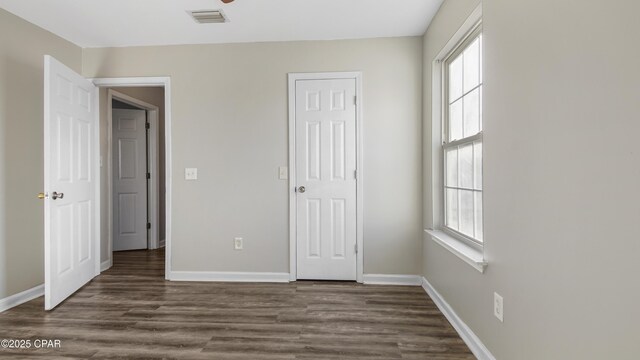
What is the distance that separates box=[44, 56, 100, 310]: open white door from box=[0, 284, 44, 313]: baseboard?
0.98 feet

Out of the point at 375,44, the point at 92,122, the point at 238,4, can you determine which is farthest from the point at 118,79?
the point at 375,44

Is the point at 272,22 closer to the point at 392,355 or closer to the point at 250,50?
the point at 250,50

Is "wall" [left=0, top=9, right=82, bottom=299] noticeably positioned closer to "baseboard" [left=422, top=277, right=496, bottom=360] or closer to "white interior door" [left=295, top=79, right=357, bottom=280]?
"white interior door" [left=295, top=79, right=357, bottom=280]

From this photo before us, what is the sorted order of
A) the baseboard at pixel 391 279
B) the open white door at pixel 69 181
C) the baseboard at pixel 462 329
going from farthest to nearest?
1. the baseboard at pixel 391 279
2. the open white door at pixel 69 181
3. the baseboard at pixel 462 329

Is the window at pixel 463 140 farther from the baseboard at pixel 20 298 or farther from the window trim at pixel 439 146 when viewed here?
the baseboard at pixel 20 298

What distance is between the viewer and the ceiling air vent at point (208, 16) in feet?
9.28

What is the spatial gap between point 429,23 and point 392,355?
269cm

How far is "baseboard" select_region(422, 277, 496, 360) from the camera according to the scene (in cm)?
195

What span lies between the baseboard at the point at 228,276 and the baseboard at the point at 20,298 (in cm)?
107

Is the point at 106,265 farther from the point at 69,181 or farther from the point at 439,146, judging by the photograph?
the point at 439,146

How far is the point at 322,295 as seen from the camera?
3.04 metres

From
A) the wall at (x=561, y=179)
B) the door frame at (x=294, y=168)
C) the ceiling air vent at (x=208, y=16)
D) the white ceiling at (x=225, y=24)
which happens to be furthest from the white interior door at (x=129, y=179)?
the wall at (x=561, y=179)

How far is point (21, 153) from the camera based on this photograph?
114 inches

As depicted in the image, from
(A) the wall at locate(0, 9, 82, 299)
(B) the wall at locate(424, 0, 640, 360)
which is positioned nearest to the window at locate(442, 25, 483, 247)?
(B) the wall at locate(424, 0, 640, 360)
